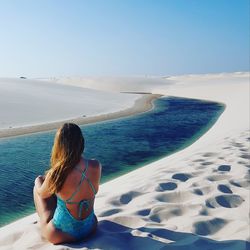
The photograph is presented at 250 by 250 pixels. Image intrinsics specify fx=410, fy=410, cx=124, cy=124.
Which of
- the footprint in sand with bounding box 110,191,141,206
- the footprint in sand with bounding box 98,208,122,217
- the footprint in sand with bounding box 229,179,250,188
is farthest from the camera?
the footprint in sand with bounding box 229,179,250,188

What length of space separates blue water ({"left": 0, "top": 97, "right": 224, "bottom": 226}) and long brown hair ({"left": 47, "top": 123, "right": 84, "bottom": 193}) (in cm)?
261

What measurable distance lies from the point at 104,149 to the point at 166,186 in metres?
6.69

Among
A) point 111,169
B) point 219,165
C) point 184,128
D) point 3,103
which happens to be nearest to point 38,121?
point 3,103

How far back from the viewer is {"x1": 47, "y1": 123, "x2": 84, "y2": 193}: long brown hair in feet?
14.0

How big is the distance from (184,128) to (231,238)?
14.7m

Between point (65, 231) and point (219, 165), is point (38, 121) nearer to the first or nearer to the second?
point (219, 165)

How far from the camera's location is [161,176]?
301 inches

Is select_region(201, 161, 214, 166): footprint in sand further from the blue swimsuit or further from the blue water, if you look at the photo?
the blue swimsuit

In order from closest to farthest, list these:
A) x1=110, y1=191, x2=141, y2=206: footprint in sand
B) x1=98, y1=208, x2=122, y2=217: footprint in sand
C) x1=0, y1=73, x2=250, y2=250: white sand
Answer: x1=0, y1=73, x2=250, y2=250: white sand → x1=98, y1=208, x2=122, y2=217: footprint in sand → x1=110, y1=191, x2=141, y2=206: footprint in sand

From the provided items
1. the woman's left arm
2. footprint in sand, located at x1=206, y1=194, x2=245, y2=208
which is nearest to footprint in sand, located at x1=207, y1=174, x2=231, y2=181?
footprint in sand, located at x1=206, y1=194, x2=245, y2=208

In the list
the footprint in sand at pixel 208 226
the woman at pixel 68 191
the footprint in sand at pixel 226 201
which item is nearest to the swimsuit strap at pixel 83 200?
the woman at pixel 68 191

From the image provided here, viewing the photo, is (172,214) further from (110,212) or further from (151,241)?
(151,241)

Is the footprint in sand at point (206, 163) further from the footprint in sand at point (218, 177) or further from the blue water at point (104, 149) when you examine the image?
the blue water at point (104, 149)

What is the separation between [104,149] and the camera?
13.4 meters
